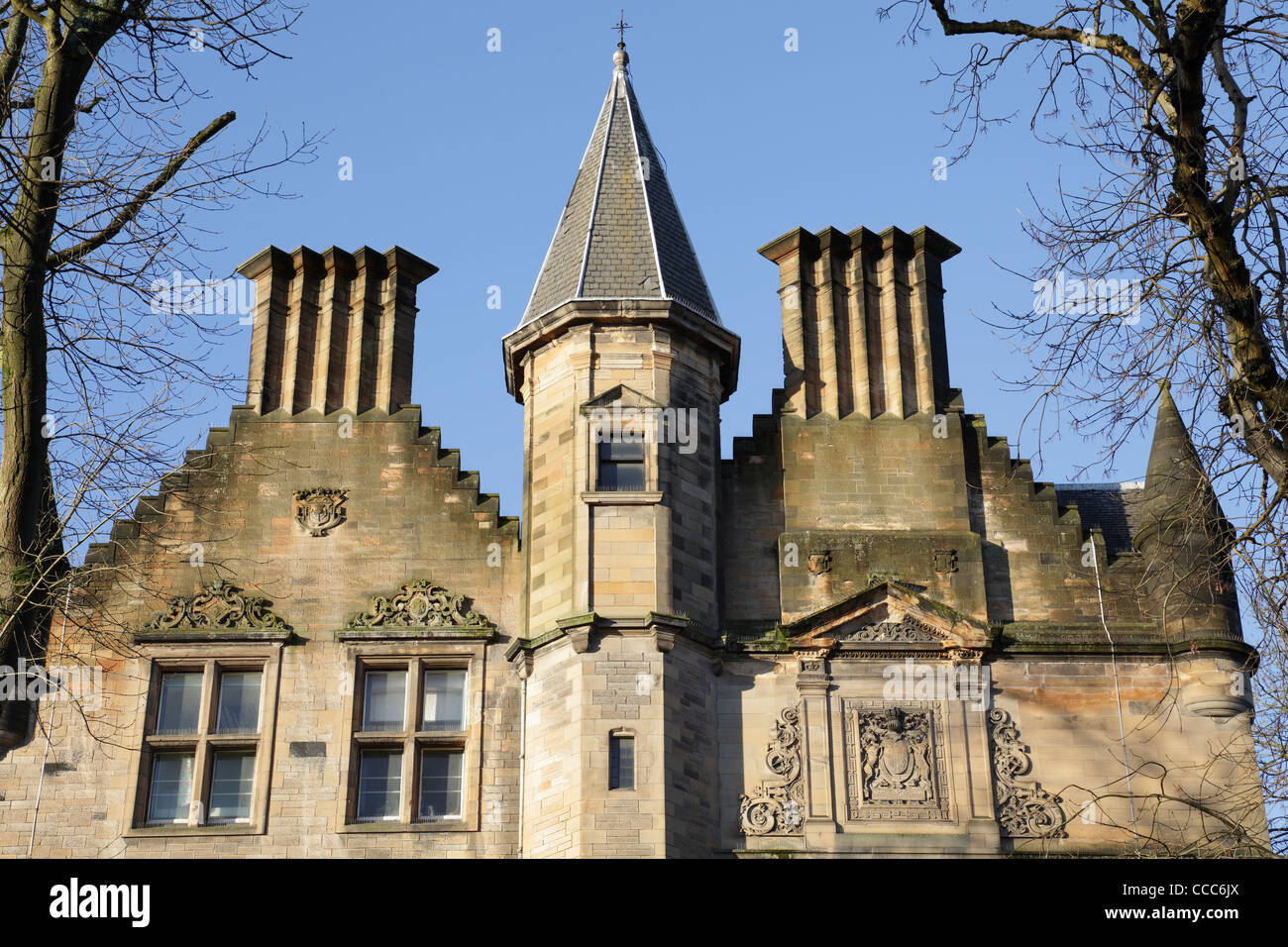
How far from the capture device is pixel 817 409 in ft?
74.8

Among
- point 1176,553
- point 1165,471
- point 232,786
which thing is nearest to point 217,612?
point 232,786

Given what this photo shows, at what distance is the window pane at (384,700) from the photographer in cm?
2116

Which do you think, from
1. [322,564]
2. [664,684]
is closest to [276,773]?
[322,564]

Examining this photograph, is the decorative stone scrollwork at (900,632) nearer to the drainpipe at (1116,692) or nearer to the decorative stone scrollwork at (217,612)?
the drainpipe at (1116,692)

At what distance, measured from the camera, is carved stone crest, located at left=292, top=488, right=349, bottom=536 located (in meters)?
22.1

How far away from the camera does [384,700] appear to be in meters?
21.3

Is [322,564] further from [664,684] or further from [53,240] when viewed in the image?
[53,240]

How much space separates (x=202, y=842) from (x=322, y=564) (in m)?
3.41

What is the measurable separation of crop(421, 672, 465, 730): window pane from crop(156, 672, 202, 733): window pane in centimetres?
253

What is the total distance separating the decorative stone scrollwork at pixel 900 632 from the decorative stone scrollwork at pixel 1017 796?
1.14m

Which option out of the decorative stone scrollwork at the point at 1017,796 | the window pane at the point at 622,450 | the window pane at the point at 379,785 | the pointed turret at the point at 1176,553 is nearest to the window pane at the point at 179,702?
the window pane at the point at 379,785

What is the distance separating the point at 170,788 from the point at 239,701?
1174 mm
